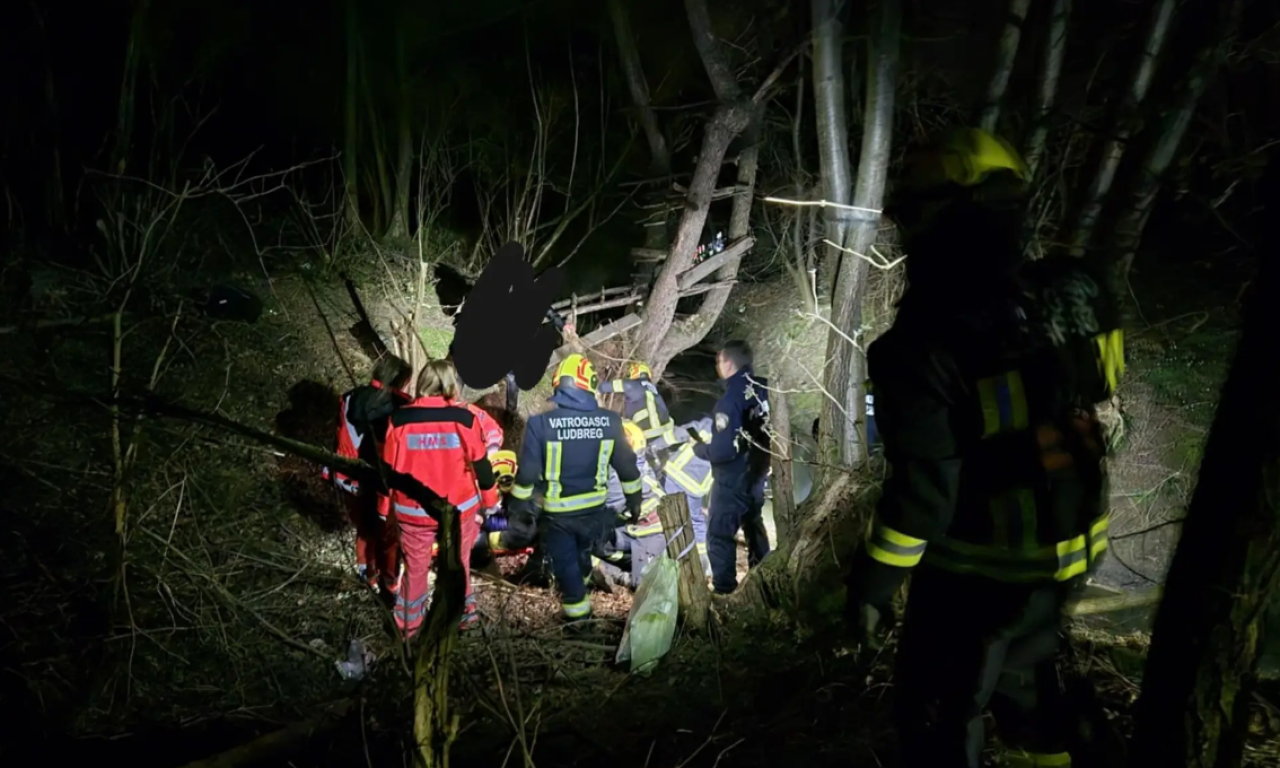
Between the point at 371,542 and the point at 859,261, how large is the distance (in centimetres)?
393

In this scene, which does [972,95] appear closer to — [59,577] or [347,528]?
[347,528]

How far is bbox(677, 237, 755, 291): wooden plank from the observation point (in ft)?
29.9

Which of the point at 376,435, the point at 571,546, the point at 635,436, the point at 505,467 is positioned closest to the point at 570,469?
the point at 571,546

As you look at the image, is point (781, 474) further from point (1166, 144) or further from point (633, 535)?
point (1166, 144)

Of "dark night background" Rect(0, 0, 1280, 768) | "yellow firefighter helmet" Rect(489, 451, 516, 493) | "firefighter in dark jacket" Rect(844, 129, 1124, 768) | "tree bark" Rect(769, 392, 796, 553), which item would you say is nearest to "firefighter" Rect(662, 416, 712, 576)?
"tree bark" Rect(769, 392, 796, 553)

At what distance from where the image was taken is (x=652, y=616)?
4.77 meters

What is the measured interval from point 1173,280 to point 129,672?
25.4 feet

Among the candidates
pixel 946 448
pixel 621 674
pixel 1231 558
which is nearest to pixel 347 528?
pixel 621 674

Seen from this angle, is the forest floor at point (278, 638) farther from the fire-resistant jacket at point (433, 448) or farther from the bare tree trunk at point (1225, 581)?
the bare tree trunk at point (1225, 581)

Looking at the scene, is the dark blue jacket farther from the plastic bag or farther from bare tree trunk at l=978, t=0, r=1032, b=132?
bare tree trunk at l=978, t=0, r=1032, b=132

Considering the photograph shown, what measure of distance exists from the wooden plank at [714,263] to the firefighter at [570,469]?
3.37 metres

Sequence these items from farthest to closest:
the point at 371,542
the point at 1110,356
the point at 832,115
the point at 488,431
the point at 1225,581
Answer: the point at 371,542 → the point at 488,431 → the point at 832,115 → the point at 1110,356 → the point at 1225,581

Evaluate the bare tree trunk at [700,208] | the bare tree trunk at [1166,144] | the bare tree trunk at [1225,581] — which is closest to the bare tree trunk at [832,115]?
the bare tree trunk at [1166,144]

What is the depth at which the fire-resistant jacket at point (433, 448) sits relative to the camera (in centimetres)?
517
